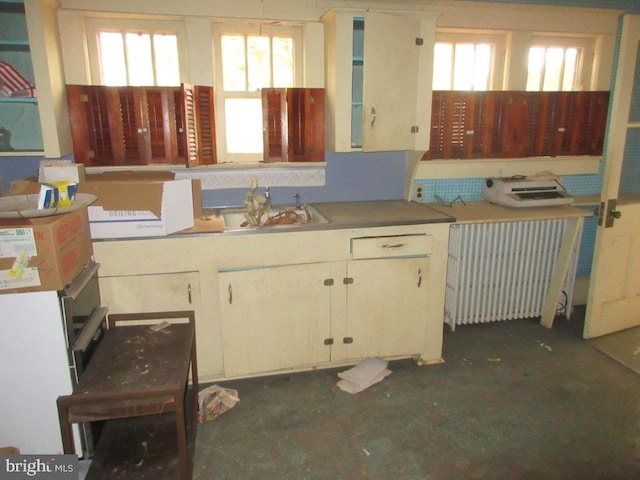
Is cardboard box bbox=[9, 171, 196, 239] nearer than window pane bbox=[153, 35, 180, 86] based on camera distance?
Yes

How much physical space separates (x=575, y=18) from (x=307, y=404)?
10.4ft

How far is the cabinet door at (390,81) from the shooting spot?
268 cm

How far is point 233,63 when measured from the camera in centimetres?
289

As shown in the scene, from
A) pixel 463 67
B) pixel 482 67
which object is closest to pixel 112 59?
pixel 463 67

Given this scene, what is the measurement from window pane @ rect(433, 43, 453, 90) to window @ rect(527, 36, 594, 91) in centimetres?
59

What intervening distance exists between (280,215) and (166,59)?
119cm

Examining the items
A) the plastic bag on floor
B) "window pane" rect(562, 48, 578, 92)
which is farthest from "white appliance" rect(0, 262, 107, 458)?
"window pane" rect(562, 48, 578, 92)

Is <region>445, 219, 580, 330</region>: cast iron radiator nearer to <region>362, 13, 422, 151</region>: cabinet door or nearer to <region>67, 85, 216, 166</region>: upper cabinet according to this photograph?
<region>362, 13, 422, 151</region>: cabinet door

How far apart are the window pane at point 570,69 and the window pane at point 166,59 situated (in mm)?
2782

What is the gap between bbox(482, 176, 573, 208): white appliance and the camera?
3.13 m

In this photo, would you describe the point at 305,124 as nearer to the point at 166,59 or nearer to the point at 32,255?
the point at 166,59

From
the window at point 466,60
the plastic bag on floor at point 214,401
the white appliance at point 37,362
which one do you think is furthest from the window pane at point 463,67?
the white appliance at point 37,362

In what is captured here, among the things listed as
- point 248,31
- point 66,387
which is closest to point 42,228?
point 66,387

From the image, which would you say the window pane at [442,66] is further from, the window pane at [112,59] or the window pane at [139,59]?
the window pane at [112,59]
